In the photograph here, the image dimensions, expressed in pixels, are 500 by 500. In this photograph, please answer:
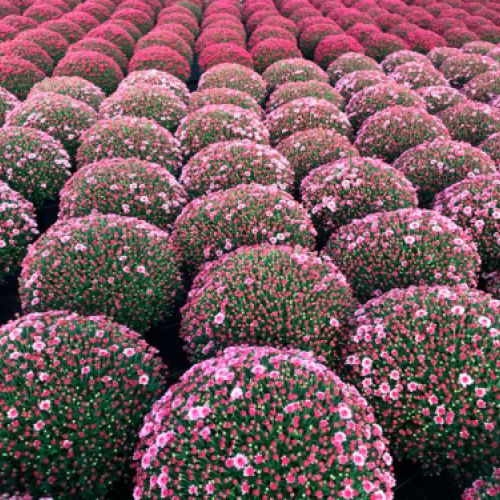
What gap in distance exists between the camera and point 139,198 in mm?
6359

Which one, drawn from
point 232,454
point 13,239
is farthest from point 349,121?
point 232,454

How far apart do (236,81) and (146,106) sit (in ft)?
8.67

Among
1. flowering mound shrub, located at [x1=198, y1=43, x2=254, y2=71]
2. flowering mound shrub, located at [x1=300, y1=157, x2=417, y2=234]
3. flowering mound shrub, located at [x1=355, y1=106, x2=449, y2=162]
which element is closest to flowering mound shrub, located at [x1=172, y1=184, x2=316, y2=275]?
flowering mound shrub, located at [x1=300, y1=157, x2=417, y2=234]

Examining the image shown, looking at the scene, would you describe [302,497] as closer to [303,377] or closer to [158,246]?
[303,377]

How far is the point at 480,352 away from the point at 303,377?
153cm

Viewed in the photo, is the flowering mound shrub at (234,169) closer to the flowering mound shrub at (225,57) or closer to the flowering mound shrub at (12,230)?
the flowering mound shrub at (12,230)

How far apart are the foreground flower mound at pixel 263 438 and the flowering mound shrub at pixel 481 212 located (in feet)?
11.0

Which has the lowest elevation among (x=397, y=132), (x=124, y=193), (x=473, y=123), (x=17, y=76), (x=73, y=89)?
(x=124, y=193)

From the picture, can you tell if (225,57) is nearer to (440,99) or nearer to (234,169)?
(440,99)

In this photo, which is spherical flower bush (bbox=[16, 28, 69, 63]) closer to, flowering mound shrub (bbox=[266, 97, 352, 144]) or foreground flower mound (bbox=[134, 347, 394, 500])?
flowering mound shrub (bbox=[266, 97, 352, 144])

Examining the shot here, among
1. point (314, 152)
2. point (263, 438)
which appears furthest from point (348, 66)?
point (263, 438)

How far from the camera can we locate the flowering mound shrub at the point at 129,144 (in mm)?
7508

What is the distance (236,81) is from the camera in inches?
420

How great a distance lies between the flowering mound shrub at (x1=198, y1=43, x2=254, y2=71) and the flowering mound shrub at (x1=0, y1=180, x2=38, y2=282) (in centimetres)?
770
